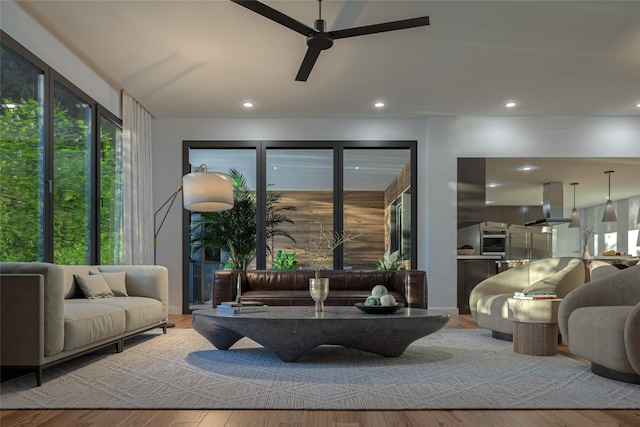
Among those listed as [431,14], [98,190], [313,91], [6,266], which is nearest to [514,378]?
[431,14]

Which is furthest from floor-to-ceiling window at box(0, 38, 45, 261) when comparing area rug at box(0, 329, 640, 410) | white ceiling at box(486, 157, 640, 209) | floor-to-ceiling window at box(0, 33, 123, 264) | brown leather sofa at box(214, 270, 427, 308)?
white ceiling at box(486, 157, 640, 209)

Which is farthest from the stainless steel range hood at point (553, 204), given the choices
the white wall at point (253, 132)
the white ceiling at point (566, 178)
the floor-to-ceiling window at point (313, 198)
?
the white wall at point (253, 132)

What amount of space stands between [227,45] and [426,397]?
339cm

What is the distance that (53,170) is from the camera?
181 inches

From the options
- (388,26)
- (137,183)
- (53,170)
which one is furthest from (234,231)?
(388,26)

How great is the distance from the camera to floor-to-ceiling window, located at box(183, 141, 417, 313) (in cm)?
717

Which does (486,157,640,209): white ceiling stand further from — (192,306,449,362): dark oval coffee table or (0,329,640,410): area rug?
(192,306,449,362): dark oval coffee table

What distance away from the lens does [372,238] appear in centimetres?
1204

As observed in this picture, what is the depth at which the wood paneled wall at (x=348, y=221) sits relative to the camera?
11883 millimetres

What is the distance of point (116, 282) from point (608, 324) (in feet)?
12.8

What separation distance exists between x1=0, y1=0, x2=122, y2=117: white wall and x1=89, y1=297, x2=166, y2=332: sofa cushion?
2177 mm

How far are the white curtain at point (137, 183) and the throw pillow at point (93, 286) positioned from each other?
153 cm

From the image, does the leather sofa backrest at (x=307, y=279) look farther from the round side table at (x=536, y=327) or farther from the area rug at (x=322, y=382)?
the round side table at (x=536, y=327)

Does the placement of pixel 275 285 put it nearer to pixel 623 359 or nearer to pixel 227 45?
pixel 227 45
